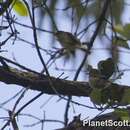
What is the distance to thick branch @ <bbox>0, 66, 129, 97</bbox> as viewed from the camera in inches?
74.9

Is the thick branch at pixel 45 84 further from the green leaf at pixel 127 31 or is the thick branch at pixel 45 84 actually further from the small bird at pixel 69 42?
the green leaf at pixel 127 31

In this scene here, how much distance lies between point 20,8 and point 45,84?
0.94 feet

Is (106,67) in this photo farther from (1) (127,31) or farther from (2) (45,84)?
(1) (127,31)

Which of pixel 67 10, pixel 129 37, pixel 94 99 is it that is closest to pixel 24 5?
pixel 67 10

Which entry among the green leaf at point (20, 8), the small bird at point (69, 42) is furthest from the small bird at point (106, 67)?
the green leaf at point (20, 8)

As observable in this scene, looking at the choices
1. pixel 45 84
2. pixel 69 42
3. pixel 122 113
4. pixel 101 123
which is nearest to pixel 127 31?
pixel 122 113

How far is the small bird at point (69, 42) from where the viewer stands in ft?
5.41

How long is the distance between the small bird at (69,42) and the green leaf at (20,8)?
16 centimetres

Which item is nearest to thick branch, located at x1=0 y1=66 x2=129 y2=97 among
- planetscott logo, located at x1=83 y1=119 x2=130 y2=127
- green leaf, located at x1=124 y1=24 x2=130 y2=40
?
planetscott logo, located at x1=83 y1=119 x2=130 y2=127

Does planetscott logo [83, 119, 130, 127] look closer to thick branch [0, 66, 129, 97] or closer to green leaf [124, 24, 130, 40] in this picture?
thick branch [0, 66, 129, 97]

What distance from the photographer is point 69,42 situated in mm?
1658

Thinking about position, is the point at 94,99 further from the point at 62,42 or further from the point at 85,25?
the point at 85,25

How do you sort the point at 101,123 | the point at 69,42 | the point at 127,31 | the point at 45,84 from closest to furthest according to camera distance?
the point at 127,31
the point at 69,42
the point at 101,123
the point at 45,84

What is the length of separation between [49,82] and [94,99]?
335mm
